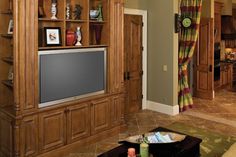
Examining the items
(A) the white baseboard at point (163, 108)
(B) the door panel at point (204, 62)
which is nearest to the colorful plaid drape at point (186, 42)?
(A) the white baseboard at point (163, 108)

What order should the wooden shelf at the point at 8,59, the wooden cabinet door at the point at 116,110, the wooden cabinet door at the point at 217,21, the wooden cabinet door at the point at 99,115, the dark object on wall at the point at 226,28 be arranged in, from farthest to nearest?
the dark object on wall at the point at 226,28 → the wooden cabinet door at the point at 217,21 → the wooden cabinet door at the point at 116,110 → the wooden cabinet door at the point at 99,115 → the wooden shelf at the point at 8,59

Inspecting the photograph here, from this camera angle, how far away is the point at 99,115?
15.8 feet

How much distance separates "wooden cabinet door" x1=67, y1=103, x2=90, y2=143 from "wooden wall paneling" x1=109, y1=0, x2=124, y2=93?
0.70 metres

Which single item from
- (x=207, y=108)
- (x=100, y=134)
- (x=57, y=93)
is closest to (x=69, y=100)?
(x=57, y=93)

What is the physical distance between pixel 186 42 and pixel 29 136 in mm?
4348

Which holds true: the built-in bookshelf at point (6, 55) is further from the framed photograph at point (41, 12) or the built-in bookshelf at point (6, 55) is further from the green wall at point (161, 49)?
the green wall at point (161, 49)

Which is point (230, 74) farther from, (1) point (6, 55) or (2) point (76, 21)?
(1) point (6, 55)

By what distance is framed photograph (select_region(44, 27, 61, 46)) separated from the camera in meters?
4.12

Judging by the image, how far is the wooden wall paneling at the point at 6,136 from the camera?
3.78m

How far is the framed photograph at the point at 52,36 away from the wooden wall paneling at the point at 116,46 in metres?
1.01

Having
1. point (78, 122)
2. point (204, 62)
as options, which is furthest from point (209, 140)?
point (204, 62)

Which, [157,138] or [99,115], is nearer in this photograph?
[157,138]

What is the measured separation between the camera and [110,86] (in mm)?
4977

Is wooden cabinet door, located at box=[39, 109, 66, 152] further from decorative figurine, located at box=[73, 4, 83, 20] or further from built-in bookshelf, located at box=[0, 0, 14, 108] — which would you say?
decorative figurine, located at box=[73, 4, 83, 20]
